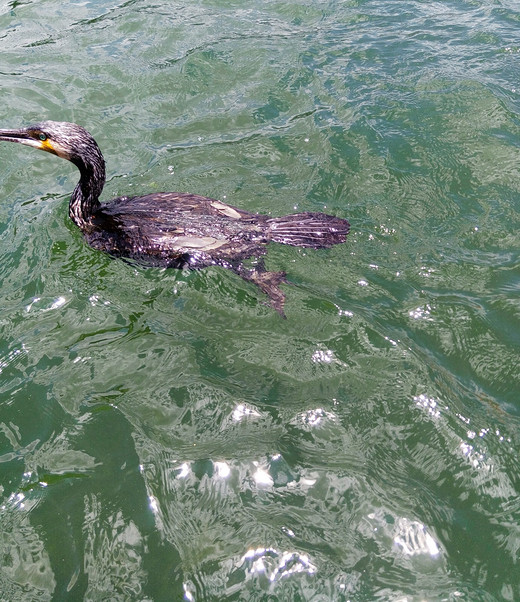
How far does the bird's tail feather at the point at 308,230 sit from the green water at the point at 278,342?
172mm

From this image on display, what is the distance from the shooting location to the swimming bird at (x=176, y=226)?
17.1ft

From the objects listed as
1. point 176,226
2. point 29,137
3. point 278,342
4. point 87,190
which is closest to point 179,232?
point 176,226

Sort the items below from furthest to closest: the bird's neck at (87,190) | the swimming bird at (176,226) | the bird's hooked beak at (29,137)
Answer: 1. the bird's neck at (87,190)
2. the bird's hooked beak at (29,137)
3. the swimming bird at (176,226)

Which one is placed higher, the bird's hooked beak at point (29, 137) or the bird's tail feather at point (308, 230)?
the bird's hooked beak at point (29, 137)

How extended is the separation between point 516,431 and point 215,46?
682cm

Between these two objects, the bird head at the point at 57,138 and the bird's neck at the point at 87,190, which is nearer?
the bird head at the point at 57,138

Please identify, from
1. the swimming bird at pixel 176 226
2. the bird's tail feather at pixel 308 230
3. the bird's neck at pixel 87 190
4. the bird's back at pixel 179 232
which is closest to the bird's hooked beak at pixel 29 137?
the swimming bird at pixel 176 226

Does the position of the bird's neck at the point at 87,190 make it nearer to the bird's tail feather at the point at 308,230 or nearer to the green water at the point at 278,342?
the green water at the point at 278,342

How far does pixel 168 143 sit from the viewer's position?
707 cm

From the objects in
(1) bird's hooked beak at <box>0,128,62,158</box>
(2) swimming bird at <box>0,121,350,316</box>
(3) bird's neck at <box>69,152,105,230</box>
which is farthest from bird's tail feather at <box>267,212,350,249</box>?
(1) bird's hooked beak at <box>0,128,62,158</box>

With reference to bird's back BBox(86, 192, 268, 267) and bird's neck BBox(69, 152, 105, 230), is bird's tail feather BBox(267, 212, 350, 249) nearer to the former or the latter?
bird's back BBox(86, 192, 268, 267)

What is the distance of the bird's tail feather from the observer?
526 centimetres

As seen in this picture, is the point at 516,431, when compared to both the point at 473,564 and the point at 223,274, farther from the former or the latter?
the point at 223,274

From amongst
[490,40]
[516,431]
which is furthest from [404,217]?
[490,40]
